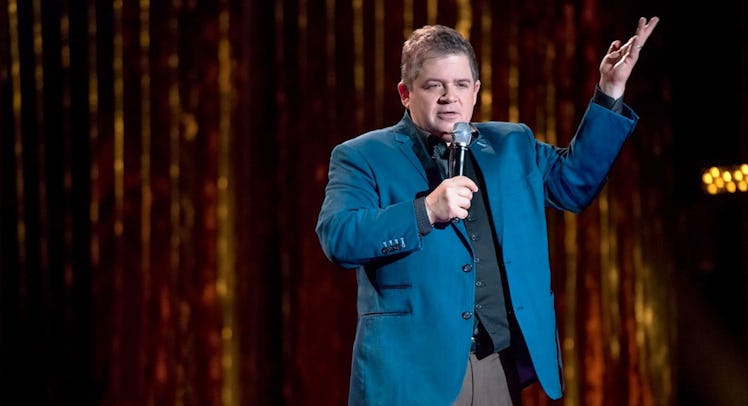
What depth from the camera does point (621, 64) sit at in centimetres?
155

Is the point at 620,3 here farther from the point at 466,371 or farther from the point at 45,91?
the point at 466,371

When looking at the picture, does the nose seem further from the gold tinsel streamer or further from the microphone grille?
the gold tinsel streamer

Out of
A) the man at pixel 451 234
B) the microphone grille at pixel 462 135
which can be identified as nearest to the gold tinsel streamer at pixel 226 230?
the man at pixel 451 234

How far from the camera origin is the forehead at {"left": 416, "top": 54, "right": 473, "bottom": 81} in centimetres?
155

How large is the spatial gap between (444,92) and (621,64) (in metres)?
0.31

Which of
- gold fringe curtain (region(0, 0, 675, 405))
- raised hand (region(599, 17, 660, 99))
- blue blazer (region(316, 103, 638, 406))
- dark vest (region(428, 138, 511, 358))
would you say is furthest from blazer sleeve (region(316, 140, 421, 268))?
gold fringe curtain (region(0, 0, 675, 405))

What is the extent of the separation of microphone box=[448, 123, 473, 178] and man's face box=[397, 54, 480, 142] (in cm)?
10

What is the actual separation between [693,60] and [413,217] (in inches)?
101

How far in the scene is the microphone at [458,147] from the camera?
1423mm

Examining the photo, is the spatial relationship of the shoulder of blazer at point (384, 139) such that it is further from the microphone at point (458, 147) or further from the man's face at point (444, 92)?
the microphone at point (458, 147)

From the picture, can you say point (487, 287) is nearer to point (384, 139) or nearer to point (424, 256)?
point (424, 256)

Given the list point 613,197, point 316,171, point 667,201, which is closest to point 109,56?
point 316,171

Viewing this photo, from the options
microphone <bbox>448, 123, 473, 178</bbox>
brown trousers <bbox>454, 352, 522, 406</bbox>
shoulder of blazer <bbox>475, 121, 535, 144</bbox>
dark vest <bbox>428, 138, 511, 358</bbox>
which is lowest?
brown trousers <bbox>454, 352, 522, 406</bbox>

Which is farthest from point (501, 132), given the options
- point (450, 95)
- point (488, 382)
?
point (488, 382)
